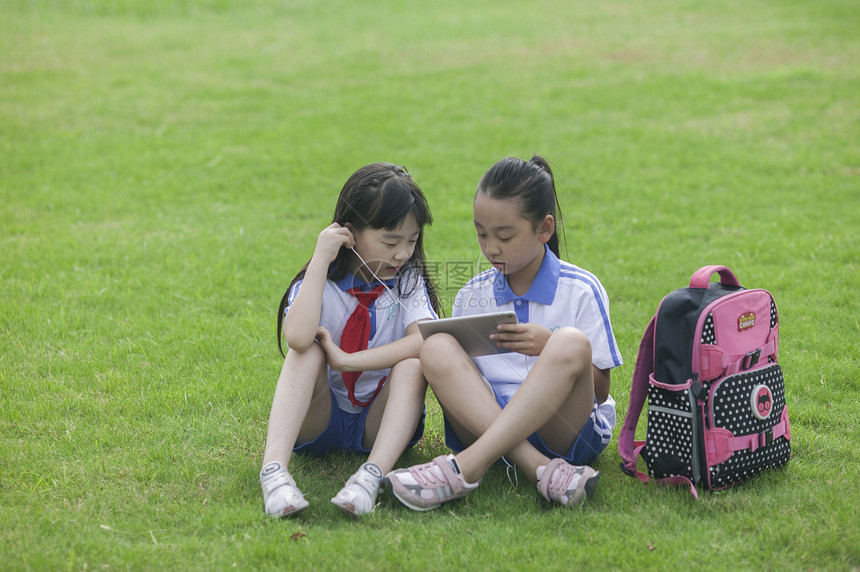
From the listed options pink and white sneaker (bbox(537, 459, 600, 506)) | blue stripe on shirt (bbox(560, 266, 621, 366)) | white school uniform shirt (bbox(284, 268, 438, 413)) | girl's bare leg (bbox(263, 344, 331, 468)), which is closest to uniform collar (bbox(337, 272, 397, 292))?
white school uniform shirt (bbox(284, 268, 438, 413))

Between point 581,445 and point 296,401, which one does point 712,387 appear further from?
point 296,401

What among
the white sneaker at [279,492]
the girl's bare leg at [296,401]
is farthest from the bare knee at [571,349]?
the white sneaker at [279,492]

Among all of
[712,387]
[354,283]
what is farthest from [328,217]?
[712,387]

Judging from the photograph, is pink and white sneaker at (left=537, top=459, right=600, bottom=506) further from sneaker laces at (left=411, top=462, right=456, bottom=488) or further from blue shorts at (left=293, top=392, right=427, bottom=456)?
blue shorts at (left=293, top=392, right=427, bottom=456)

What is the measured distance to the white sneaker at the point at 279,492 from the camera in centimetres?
284

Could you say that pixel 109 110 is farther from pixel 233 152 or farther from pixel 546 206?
pixel 546 206

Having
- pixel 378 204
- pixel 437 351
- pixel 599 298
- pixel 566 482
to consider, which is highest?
pixel 378 204

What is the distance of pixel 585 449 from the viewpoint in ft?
10.2

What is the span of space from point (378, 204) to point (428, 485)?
109 cm

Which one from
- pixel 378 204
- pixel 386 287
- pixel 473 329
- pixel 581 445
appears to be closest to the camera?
pixel 473 329

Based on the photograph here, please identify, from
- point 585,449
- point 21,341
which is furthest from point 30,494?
point 585,449

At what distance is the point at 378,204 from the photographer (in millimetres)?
3203

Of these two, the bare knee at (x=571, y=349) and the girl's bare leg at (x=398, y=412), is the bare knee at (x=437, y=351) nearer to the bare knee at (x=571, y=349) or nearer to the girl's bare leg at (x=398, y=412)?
the girl's bare leg at (x=398, y=412)

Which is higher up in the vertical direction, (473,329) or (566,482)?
(473,329)
